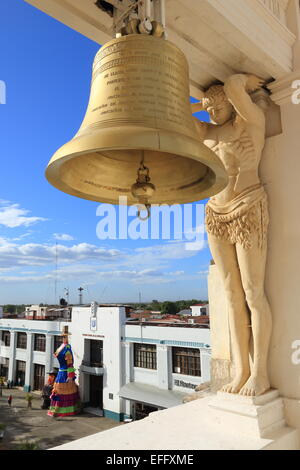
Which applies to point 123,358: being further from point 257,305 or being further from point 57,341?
point 257,305

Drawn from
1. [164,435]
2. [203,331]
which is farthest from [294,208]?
[203,331]

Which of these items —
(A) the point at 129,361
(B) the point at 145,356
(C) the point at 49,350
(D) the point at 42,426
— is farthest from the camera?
(C) the point at 49,350

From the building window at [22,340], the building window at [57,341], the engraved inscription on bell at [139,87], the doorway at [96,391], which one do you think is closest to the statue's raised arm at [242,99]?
the engraved inscription on bell at [139,87]

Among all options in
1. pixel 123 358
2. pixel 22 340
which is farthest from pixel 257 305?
pixel 22 340

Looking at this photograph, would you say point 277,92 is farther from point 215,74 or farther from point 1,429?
point 1,429

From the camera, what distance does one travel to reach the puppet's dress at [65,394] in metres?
18.7

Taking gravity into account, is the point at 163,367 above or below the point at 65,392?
above

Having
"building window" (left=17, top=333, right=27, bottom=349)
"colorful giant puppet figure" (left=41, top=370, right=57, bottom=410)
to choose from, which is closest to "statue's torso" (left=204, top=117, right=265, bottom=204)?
"colorful giant puppet figure" (left=41, top=370, right=57, bottom=410)

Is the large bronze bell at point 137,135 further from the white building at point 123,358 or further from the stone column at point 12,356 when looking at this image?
the stone column at point 12,356

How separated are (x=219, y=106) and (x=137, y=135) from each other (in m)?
1.59

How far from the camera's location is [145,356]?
55.0 ft

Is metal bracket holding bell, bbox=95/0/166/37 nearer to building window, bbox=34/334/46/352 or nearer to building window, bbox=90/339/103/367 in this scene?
building window, bbox=90/339/103/367

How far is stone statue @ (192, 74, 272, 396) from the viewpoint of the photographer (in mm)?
2213

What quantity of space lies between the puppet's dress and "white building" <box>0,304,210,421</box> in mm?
793
